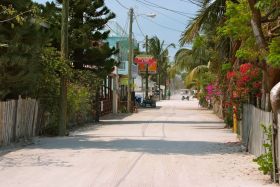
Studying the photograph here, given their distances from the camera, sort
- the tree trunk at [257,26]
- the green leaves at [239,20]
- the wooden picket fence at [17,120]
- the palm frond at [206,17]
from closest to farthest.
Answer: the tree trunk at [257,26]
the green leaves at [239,20]
the wooden picket fence at [17,120]
the palm frond at [206,17]

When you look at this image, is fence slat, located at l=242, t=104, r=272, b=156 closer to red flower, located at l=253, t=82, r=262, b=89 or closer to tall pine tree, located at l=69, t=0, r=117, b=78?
red flower, located at l=253, t=82, r=262, b=89

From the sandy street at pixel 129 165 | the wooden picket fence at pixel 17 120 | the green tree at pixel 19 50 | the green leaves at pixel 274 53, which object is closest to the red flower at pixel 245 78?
the sandy street at pixel 129 165

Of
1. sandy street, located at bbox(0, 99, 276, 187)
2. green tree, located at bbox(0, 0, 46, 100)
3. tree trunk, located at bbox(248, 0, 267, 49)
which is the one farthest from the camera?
green tree, located at bbox(0, 0, 46, 100)

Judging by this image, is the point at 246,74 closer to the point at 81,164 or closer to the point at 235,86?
the point at 235,86

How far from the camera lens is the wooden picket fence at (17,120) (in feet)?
58.4

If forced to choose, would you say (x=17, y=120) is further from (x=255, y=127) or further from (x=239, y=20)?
(x=239, y=20)

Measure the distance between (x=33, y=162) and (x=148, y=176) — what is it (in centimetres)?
356

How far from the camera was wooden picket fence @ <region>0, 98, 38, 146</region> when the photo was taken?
17812 mm

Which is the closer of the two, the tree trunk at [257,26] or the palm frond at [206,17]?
the tree trunk at [257,26]

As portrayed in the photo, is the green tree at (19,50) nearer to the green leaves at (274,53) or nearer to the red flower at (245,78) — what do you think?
the red flower at (245,78)

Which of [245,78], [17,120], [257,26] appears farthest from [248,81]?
[17,120]

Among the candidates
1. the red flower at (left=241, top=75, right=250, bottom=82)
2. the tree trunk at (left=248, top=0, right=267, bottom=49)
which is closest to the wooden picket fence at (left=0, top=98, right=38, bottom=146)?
the red flower at (left=241, top=75, right=250, bottom=82)

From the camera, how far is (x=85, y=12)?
1244 inches

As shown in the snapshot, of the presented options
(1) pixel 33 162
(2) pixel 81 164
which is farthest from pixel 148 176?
(1) pixel 33 162
